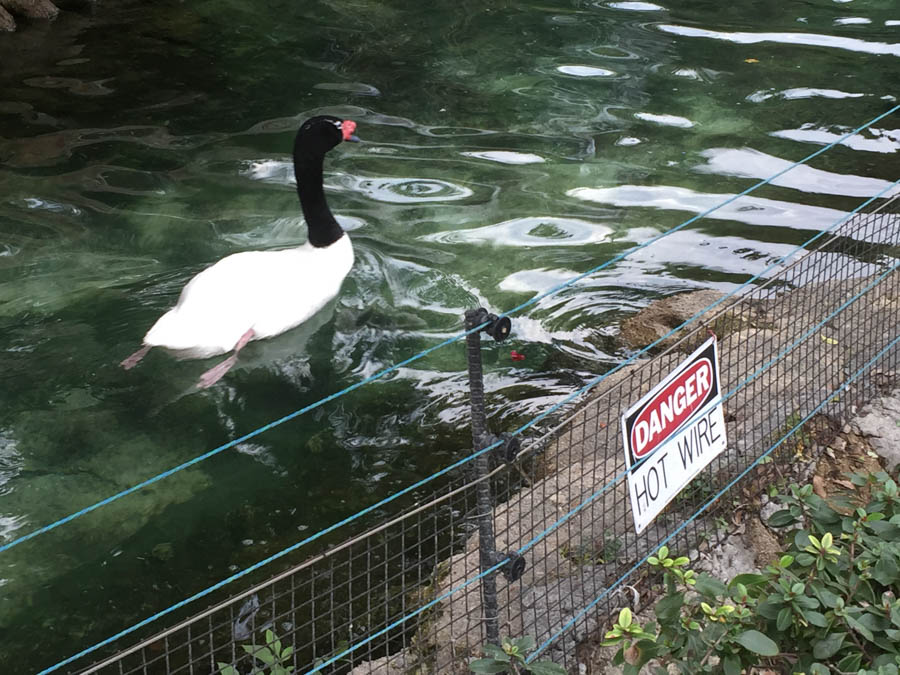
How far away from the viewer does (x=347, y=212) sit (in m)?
6.19

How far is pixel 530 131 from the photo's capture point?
7.25 meters

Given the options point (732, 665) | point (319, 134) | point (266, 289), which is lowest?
point (732, 665)

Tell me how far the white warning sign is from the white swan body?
2.54 meters

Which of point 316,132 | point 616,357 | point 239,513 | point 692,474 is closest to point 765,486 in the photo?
point 692,474

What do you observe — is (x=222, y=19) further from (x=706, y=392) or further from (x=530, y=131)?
(x=706, y=392)

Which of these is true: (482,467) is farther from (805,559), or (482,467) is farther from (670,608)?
(805,559)

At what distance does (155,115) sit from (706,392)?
6095 millimetres

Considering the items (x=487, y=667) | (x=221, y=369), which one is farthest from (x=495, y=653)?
(x=221, y=369)

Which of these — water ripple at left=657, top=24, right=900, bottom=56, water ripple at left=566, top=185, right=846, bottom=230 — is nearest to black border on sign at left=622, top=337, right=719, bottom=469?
water ripple at left=566, top=185, right=846, bottom=230

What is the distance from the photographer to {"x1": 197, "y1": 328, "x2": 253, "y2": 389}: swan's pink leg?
4.47 m

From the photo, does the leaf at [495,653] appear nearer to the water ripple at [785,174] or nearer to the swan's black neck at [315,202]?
the swan's black neck at [315,202]

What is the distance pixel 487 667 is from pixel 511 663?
2.4 inches

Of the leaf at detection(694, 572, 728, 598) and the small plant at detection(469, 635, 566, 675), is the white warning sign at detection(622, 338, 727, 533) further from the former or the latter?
the small plant at detection(469, 635, 566, 675)

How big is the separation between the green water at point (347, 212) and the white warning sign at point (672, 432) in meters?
1.52
